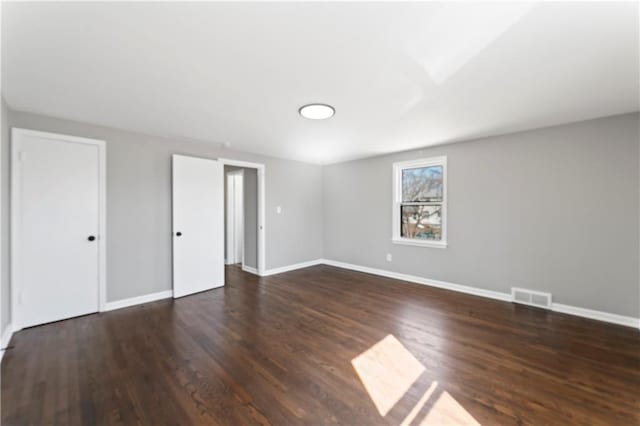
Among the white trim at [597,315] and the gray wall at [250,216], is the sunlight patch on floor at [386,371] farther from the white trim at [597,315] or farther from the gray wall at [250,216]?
the gray wall at [250,216]

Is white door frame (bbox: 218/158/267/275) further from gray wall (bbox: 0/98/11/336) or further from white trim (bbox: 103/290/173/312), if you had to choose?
gray wall (bbox: 0/98/11/336)

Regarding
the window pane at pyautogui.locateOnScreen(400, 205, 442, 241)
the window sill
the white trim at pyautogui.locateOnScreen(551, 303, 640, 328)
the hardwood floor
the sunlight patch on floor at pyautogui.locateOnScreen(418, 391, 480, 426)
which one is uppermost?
the window pane at pyautogui.locateOnScreen(400, 205, 442, 241)

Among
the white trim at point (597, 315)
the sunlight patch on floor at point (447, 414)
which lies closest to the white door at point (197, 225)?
the sunlight patch on floor at point (447, 414)

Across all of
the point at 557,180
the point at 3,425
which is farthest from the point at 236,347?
the point at 557,180

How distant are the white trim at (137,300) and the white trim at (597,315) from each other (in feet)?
17.0

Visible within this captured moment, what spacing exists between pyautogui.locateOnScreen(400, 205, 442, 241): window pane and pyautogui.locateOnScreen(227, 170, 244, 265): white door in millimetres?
3735

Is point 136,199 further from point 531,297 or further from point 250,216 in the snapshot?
point 531,297

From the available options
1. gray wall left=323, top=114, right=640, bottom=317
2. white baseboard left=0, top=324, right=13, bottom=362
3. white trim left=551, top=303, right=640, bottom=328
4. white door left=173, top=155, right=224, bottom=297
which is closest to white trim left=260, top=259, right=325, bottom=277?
white door left=173, top=155, right=224, bottom=297

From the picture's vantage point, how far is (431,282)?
4.22 meters

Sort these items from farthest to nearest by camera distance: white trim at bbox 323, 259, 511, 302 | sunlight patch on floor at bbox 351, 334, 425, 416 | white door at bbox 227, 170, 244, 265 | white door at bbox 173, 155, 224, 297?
white door at bbox 227, 170, 244, 265
white door at bbox 173, 155, 224, 297
white trim at bbox 323, 259, 511, 302
sunlight patch on floor at bbox 351, 334, 425, 416

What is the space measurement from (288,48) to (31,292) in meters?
3.68

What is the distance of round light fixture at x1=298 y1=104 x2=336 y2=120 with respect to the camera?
2627 millimetres

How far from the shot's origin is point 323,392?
1.77m

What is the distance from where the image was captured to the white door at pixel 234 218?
609 centimetres
